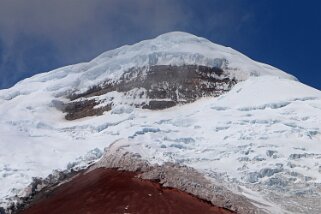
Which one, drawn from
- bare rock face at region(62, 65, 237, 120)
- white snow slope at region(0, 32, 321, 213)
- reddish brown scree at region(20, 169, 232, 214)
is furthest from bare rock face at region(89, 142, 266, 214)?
bare rock face at region(62, 65, 237, 120)

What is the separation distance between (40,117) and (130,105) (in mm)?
9738

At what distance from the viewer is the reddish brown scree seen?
157 feet

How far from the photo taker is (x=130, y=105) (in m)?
73.6

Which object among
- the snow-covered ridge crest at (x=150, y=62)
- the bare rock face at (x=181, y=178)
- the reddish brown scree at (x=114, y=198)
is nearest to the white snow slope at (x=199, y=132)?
the snow-covered ridge crest at (x=150, y=62)

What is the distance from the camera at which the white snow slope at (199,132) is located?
177ft

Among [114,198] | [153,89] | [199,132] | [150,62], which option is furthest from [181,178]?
[150,62]

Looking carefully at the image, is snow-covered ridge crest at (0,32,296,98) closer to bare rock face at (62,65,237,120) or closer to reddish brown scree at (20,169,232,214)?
bare rock face at (62,65,237,120)

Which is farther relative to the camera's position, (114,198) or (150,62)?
(150,62)

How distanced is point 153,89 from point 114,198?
29.1m

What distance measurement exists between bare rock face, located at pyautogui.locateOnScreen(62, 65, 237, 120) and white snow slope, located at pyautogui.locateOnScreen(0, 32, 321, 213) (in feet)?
4.21

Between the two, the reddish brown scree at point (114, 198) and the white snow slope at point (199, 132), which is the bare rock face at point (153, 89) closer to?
the white snow slope at point (199, 132)

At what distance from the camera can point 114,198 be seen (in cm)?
4956

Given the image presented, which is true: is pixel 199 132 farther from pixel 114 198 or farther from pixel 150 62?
pixel 150 62

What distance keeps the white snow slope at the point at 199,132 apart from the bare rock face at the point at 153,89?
4.21ft
